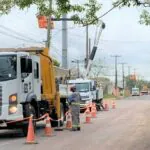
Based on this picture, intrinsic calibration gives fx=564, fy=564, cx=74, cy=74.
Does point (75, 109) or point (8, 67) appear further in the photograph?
point (75, 109)

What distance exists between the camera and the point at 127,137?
19484 mm

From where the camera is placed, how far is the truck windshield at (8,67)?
19484 mm

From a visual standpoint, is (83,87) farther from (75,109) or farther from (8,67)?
(8,67)

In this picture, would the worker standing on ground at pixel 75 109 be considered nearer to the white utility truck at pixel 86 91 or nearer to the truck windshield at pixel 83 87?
the white utility truck at pixel 86 91

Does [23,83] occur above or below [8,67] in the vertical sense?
below

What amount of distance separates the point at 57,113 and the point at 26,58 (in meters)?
4.65

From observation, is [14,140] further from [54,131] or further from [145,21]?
[145,21]

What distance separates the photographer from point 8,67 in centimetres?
1961

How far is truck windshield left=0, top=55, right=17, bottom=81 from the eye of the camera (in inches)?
767

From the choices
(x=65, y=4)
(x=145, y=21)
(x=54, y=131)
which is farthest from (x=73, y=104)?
(x=65, y=4)

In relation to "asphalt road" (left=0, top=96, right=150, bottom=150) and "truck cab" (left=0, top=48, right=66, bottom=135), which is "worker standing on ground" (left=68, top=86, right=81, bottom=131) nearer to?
"asphalt road" (left=0, top=96, right=150, bottom=150)

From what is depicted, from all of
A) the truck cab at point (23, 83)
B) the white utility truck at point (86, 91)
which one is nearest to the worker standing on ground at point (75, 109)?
the truck cab at point (23, 83)

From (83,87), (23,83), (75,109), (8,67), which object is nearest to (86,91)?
(83,87)

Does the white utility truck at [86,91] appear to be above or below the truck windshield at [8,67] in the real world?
below
